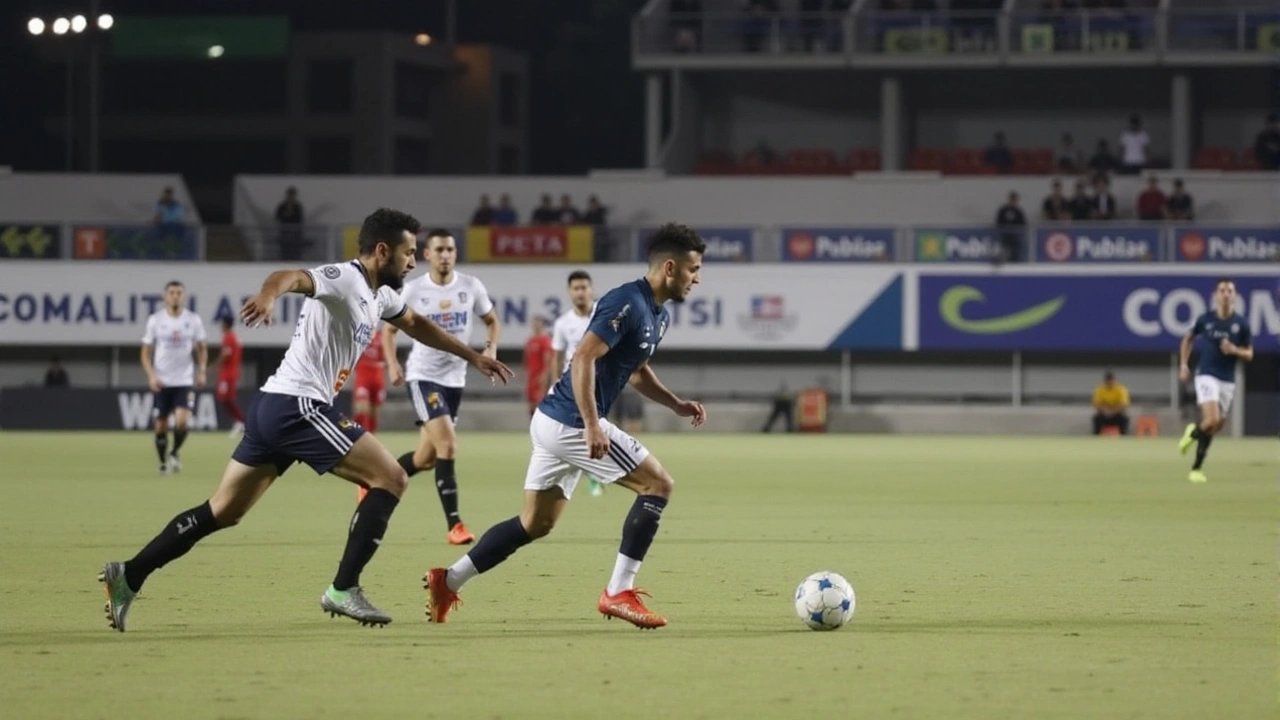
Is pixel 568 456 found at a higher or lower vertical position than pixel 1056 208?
lower

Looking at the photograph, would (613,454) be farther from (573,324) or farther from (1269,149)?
(1269,149)

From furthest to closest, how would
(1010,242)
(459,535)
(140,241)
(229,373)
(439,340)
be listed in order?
1. (140,241)
2. (1010,242)
3. (229,373)
4. (459,535)
5. (439,340)

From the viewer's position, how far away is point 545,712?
7414 mm

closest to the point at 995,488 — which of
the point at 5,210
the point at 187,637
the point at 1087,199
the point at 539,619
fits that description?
the point at 539,619

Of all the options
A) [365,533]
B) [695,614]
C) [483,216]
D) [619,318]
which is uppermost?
[483,216]

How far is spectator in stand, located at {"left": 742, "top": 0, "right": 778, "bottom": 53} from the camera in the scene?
4809 centimetres

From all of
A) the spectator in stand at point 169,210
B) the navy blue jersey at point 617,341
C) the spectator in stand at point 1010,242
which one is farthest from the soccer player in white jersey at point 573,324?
the spectator in stand at point 169,210

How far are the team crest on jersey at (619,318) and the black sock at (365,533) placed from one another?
1337 millimetres

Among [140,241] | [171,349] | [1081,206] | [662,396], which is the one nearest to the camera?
[662,396]

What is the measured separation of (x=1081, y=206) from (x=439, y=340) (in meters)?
31.1

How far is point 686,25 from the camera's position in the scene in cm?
4903

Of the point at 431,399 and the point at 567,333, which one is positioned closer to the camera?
the point at 431,399

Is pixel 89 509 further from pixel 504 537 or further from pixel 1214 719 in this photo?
pixel 1214 719

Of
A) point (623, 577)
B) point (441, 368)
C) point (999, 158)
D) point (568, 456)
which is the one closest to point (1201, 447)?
point (441, 368)
